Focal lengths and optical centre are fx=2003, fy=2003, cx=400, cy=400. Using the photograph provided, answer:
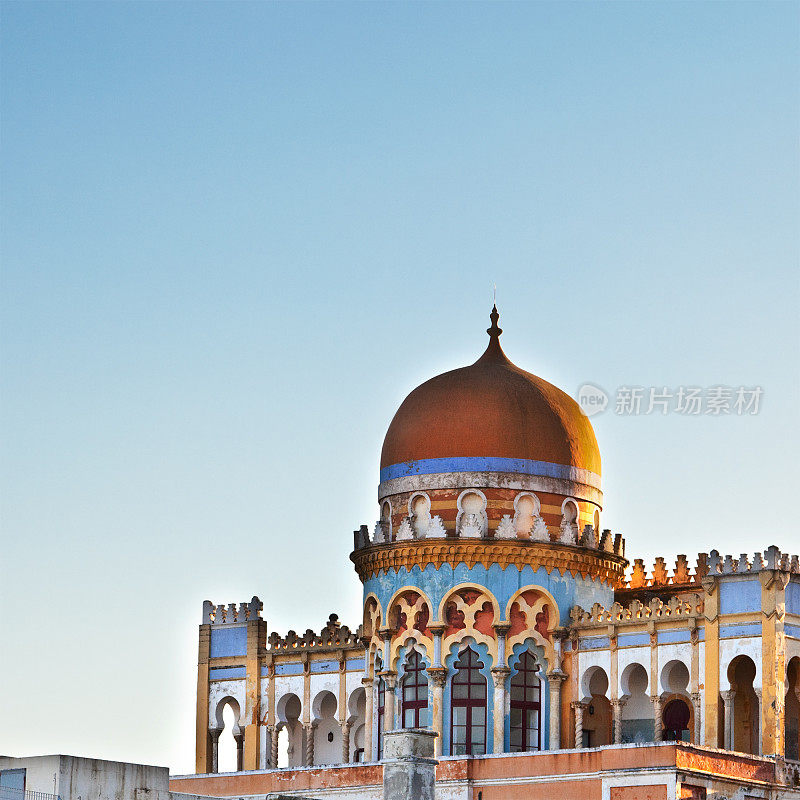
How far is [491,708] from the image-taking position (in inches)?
2104

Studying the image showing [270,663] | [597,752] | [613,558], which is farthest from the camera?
[270,663]

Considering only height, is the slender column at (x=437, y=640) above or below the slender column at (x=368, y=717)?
above

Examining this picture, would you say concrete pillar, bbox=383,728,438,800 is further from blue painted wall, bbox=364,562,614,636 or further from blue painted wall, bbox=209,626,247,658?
blue painted wall, bbox=209,626,247,658

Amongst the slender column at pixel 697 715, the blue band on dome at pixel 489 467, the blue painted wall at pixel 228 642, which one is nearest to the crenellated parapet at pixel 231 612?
the blue painted wall at pixel 228 642

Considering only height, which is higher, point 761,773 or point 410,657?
A: point 410,657

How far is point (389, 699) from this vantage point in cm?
5488

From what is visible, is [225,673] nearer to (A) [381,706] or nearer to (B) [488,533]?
(A) [381,706]

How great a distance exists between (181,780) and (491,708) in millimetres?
9816

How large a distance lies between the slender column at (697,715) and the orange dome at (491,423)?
25.6 feet

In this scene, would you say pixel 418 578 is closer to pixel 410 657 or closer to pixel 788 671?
pixel 410 657

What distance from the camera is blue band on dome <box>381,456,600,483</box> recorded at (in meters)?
55.1

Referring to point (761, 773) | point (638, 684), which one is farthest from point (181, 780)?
point (761, 773)

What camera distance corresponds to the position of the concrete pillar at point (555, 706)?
175 ft

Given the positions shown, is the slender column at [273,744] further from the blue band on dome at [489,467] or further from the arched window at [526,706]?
the blue band on dome at [489,467]
